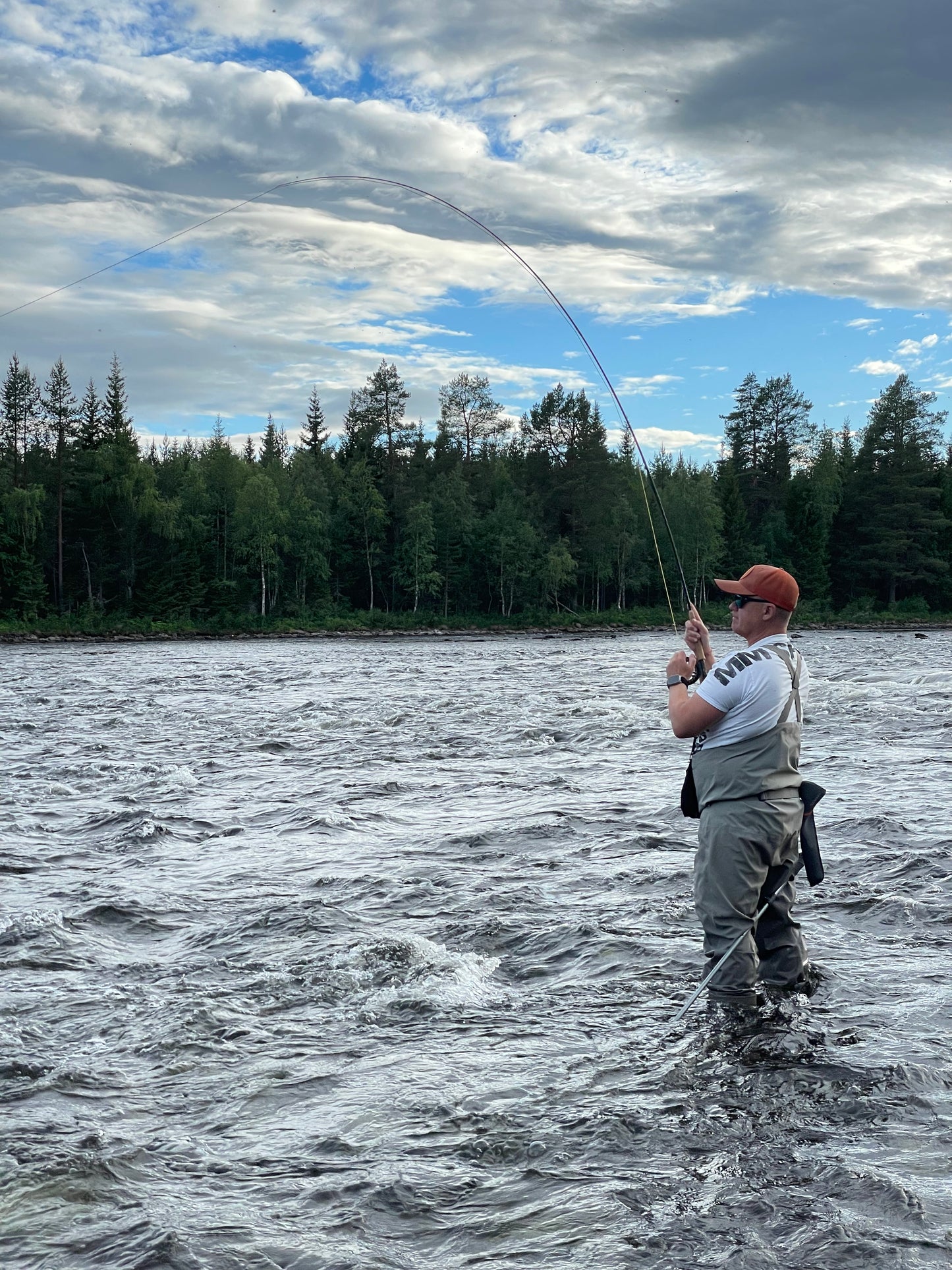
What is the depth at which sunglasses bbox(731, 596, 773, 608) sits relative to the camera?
18.5 ft

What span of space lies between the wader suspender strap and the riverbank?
186 ft

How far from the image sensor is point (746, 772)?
5.48m

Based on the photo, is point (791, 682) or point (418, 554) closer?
point (791, 682)

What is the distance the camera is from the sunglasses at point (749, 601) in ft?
18.5

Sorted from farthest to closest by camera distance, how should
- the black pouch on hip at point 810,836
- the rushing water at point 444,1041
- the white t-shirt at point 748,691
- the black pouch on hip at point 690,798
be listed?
the black pouch on hip at point 690,798 < the black pouch on hip at point 810,836 < the white t-shirt at point 748,691 < the rushing water at point 444,1041

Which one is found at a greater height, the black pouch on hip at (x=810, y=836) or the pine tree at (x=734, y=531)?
the pine tree at (x=734, y=531)

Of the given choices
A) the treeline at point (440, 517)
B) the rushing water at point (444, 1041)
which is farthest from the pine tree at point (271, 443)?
the rushing water at point (444, 1041)

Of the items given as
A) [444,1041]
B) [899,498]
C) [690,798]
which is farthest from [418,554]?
[444,1041]

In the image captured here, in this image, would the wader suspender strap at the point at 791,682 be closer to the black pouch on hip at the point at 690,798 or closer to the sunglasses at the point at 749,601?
the sunglasses at the point at 749,601

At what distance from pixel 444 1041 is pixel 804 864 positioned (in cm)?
193

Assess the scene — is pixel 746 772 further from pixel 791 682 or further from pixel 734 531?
pixel 734 531

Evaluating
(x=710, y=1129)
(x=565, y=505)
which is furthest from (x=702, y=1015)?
(x=565, y=505)

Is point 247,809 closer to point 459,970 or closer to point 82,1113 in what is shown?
point 459,970

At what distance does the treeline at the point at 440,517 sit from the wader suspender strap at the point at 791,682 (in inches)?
2576
